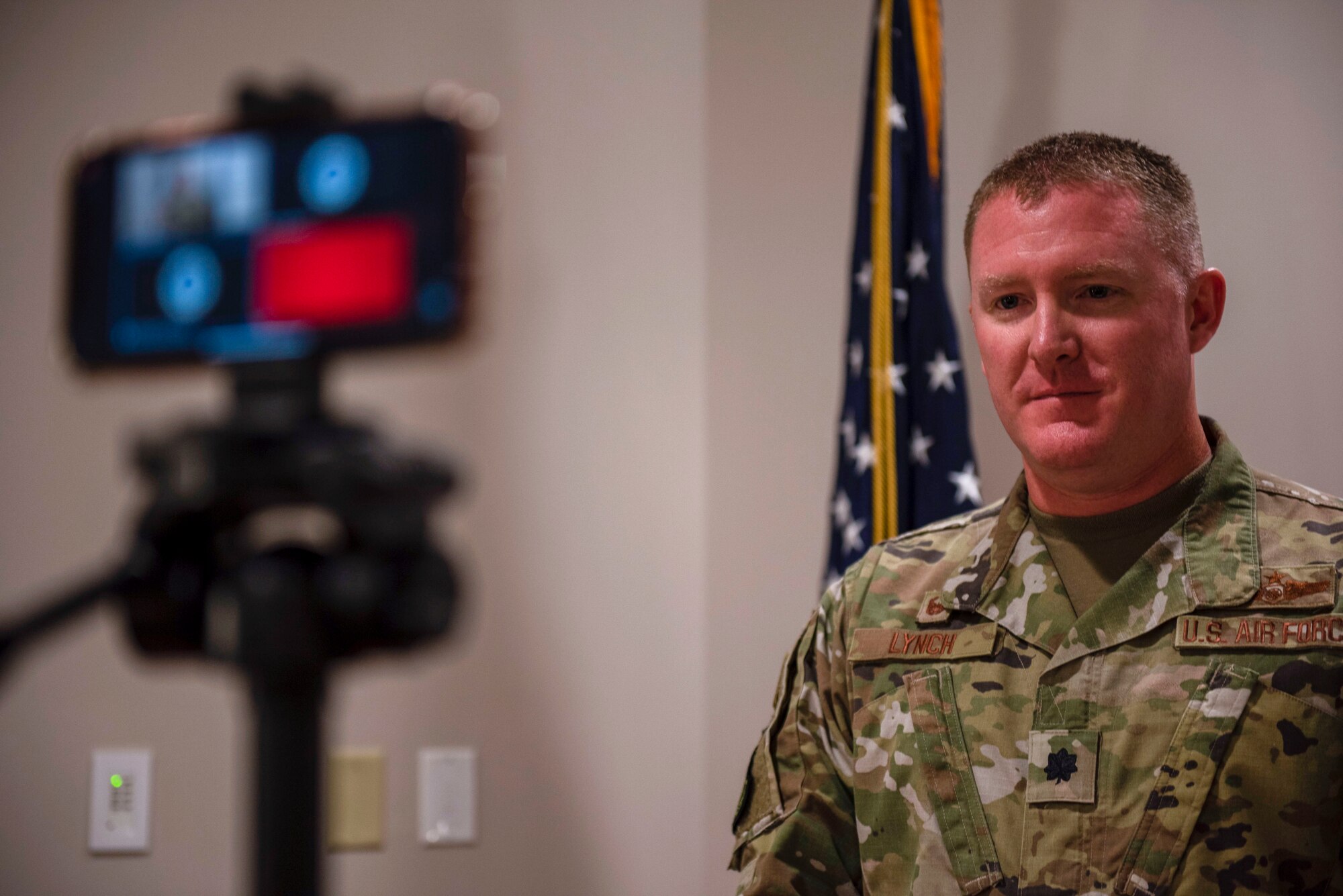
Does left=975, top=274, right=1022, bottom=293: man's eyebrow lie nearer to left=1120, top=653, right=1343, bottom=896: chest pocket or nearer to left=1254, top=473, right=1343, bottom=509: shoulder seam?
left=1254, top=473, right=1343, bottom=509: shoulder seam

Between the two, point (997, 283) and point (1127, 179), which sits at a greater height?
point (1127, 179)

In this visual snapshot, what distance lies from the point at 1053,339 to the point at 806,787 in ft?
1.93

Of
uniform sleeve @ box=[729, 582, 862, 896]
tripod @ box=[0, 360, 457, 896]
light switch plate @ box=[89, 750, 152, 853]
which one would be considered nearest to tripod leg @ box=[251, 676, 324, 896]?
tripod @ box=[0, 360, 457, 896]

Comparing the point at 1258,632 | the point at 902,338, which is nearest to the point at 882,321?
the point at 902,338

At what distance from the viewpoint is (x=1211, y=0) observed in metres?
1.86

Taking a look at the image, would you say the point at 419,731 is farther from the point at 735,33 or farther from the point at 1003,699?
the point at 735,33

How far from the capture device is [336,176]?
0.43 m

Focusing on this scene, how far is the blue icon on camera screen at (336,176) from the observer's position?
43cm

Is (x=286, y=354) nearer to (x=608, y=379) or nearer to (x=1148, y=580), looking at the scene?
(x=1148, y=580)

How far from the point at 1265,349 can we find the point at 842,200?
2.50ft

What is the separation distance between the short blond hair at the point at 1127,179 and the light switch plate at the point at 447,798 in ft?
3.88

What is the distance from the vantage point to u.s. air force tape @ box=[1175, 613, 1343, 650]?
3.63 ft

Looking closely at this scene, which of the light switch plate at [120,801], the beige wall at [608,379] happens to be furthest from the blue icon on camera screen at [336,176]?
the light switch plate at [120,801]

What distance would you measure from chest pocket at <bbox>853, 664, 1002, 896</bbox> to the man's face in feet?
1.02
